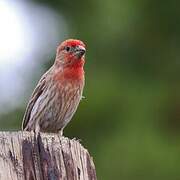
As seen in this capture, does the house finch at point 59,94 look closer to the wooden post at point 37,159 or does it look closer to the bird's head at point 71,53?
the bird's head at point 71,53

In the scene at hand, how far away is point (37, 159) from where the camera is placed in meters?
8.10

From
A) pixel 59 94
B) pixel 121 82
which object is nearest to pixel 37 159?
pixel 59 94

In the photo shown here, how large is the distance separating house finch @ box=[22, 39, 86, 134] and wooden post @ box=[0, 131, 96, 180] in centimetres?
296

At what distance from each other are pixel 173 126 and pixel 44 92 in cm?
768

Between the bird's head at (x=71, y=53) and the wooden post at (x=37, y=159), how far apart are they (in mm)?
3214

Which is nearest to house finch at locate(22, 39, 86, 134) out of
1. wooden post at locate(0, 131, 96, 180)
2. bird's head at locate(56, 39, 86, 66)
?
bird's head at locate(56, 39, 86, 66)

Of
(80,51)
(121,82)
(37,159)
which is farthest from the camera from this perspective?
(121,82)

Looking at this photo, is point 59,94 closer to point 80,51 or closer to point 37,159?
point 80,51

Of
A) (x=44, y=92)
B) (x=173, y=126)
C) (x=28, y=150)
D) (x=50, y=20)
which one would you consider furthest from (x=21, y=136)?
(x=50, y=20)

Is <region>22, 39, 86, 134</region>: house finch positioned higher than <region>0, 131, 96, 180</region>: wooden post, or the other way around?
<region>22, 39, 86, 134</region>: house finch

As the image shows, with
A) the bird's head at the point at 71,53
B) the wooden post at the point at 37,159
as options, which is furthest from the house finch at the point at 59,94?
the wooden post at the point at 37,159

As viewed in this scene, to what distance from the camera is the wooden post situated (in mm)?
8016

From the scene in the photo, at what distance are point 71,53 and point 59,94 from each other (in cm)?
45

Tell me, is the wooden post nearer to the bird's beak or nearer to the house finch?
the house finch
